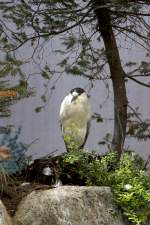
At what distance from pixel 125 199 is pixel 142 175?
0.21 m

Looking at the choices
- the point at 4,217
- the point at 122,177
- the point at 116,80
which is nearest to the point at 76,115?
the point at 116,80

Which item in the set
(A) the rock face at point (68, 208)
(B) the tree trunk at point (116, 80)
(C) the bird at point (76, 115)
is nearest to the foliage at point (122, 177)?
(A) the rock face at point (68, 208)

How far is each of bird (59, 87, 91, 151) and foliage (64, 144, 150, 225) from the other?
0.81 ft

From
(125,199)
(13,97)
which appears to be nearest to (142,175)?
(125,199)

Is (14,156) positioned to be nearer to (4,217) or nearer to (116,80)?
(4,217)

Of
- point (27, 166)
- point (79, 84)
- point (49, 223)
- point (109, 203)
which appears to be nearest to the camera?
point (49, 223)

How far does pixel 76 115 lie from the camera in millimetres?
2740

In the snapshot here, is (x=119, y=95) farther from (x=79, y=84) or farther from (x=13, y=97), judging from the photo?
(x=79, y=84)

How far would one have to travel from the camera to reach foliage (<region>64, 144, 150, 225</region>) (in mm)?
2219

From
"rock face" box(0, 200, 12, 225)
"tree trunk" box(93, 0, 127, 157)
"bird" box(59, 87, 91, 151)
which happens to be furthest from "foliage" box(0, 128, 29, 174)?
"tree trunk" box(93, 0, 127, 157)

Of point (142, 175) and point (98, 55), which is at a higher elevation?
point (98, 55)

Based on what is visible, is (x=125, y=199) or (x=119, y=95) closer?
(x=125, y=199)

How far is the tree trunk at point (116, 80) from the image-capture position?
290 cm

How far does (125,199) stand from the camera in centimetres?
221
